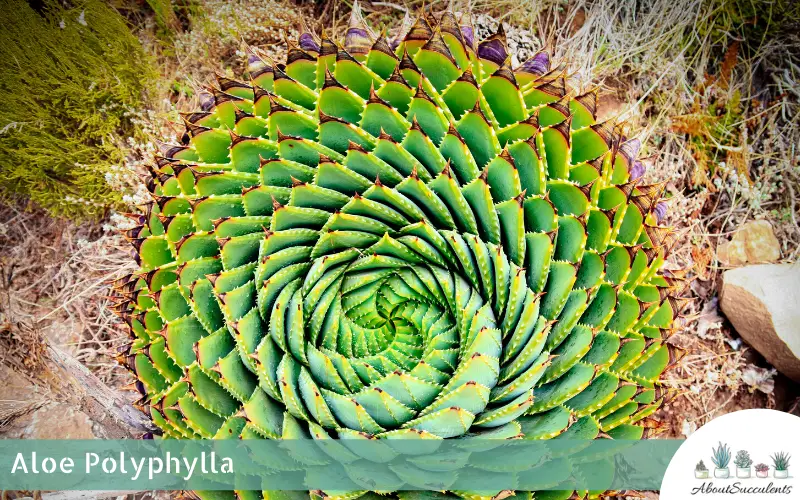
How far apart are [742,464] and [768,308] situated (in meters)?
0.88

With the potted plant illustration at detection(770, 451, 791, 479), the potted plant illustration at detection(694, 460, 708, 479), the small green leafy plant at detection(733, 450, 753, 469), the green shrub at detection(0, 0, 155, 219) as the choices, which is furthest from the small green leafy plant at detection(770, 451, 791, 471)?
the green shrub at detection(0, 0, 155, 219)

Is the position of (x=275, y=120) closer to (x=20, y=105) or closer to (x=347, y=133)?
(x=347, y=133)

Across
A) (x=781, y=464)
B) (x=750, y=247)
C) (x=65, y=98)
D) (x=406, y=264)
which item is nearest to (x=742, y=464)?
(x=781, y=464)

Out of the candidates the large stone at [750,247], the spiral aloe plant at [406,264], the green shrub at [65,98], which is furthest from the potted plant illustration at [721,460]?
the green shrub at [65,98]

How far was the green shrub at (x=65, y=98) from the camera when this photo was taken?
117 inches

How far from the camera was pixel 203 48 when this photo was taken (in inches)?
125

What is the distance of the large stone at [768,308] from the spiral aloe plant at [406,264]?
4.67 ft

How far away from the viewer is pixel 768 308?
115 inches

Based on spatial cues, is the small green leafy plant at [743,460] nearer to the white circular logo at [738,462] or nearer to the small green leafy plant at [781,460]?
the white circular logo at [738,462]

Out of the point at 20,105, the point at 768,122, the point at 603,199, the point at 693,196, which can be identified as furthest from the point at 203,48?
the point at 768,122

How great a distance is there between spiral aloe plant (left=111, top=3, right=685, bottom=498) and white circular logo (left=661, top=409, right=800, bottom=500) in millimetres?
698

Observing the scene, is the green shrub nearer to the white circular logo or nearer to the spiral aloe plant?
the spiral aloe plant

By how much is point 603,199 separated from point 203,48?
2.33m

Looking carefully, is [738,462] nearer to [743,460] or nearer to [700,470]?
[743,460]
